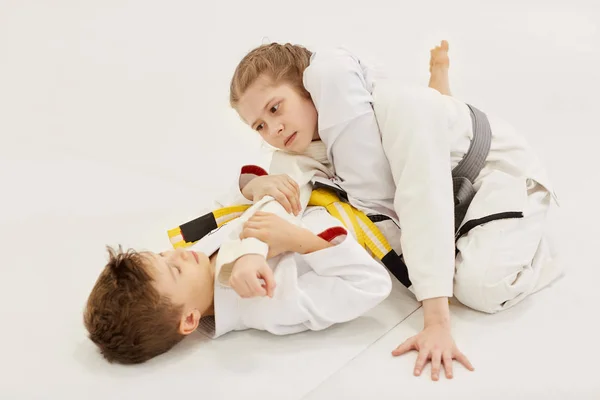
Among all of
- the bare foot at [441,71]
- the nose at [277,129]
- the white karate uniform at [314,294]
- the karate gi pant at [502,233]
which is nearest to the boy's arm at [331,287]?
the white karate uniform at [314,294]

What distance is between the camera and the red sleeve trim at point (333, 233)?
135cm

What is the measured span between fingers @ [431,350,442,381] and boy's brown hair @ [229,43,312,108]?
57 centimetres

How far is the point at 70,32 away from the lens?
2854 mm

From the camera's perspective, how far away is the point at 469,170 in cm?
153

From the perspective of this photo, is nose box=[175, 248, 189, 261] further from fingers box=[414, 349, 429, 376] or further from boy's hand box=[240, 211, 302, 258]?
fingers box=[414, 349, 429, 376]

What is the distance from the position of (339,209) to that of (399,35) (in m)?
1.50

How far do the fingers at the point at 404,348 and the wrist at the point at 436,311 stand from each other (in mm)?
51

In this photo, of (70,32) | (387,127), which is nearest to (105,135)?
(70,32)

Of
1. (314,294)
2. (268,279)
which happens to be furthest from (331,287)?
(268,279)

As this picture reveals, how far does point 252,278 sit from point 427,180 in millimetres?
382

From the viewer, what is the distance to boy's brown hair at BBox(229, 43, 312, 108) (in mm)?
1490

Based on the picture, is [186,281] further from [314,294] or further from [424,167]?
Result: [424,167]

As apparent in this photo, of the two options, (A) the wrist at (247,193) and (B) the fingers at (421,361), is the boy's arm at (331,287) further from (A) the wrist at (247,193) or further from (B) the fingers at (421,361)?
(A) the wrist at (247,193)

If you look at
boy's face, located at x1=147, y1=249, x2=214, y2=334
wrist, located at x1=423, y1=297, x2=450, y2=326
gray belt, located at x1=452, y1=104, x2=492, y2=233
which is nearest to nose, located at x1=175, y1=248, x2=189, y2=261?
boy's face, located at x1=147, y1=249, x2=214, y2=334
